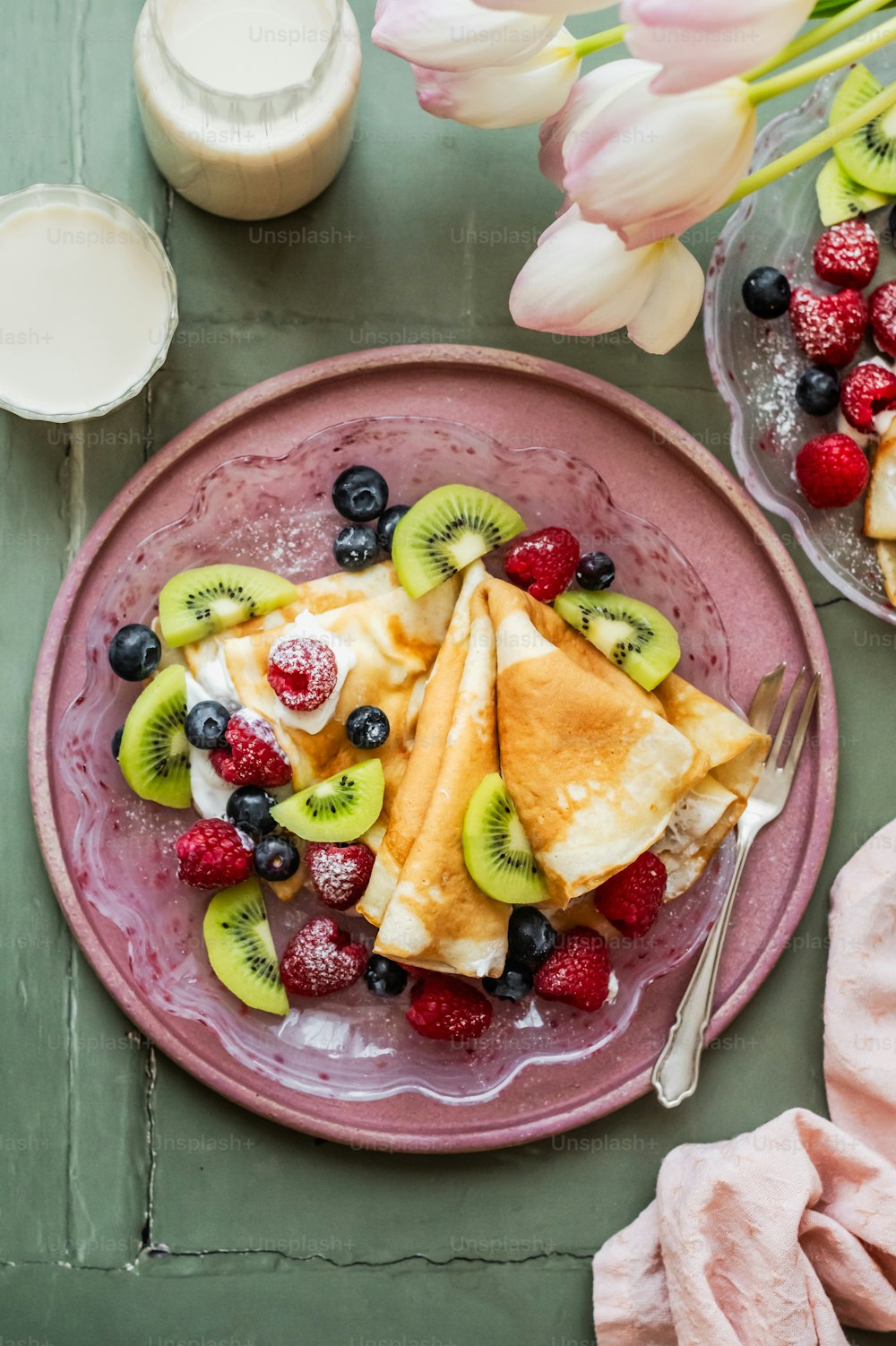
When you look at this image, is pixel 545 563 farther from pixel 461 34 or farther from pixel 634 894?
pixel 461 34

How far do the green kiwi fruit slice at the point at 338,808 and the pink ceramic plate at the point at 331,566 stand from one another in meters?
0.22

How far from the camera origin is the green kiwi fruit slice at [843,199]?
213 cm

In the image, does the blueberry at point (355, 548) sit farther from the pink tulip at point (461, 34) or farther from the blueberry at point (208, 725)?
the pink tulip at point (461, 34)

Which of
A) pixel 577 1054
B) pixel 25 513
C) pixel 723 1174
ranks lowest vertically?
pixel 723 1174

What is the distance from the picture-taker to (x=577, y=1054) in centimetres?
202

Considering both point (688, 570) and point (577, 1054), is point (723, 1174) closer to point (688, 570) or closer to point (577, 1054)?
Answer: point (577, 1054)

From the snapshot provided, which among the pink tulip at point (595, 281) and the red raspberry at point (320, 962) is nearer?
the pink tulip at point (595, 281)

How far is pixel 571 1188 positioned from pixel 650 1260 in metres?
0.18

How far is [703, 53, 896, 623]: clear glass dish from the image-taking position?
212cm

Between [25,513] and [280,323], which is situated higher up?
[280,323]

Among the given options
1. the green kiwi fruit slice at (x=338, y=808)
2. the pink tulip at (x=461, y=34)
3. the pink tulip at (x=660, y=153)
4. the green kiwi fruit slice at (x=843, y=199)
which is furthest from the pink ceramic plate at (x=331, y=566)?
the pink tulip at (x=660, y=153)

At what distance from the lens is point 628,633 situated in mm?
2037

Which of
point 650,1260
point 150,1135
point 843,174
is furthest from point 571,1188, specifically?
point 843,174

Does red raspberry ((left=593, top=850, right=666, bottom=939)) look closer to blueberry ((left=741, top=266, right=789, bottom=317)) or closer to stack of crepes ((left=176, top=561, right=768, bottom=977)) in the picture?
stack of crepes ((left=176, top=561, right=768, bottom=977))
